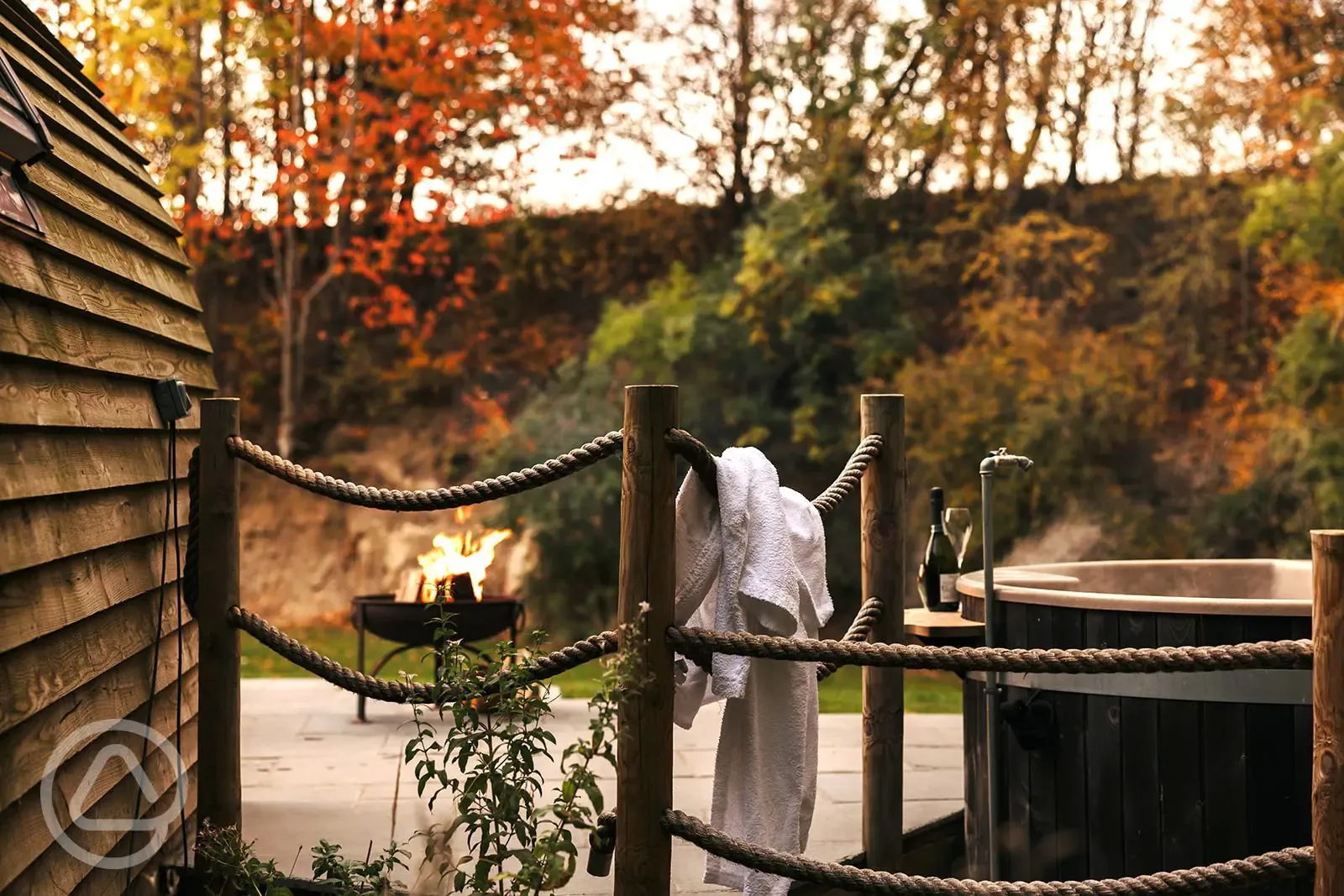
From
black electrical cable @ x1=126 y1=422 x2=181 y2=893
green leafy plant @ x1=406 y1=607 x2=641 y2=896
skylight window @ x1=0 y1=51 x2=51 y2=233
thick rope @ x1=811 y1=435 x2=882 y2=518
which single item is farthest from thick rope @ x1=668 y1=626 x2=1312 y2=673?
skylight window @ x1=0 y1=51 x2=51 y2=233

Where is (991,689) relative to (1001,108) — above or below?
below

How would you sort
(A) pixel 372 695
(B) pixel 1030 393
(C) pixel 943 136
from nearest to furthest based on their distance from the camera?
(A) pixel 372 695, (B) pixel 1030 393, (C) pixel 943 136

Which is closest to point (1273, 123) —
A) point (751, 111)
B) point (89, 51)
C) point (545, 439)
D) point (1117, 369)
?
point (1117, 369)

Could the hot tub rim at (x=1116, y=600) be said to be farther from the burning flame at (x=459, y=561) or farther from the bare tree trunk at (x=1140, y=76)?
the bare tree trunk at (x=1140, y=76)

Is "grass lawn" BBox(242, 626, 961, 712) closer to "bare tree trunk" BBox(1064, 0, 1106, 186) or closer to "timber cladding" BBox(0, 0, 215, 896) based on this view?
"timber cladding" BBox(0, 0, 215, 896)

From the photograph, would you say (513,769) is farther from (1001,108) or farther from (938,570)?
(1001,108)

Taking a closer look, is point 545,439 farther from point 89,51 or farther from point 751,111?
point 89,51

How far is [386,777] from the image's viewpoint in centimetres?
469

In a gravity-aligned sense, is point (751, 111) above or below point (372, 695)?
above

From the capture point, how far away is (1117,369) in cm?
896

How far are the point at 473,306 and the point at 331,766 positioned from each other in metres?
6.39

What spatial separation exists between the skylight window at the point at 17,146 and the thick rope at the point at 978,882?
5.37ft

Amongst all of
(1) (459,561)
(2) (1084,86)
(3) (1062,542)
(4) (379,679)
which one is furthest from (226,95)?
(4) (379,679)

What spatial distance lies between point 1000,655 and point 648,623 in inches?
25.4
